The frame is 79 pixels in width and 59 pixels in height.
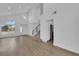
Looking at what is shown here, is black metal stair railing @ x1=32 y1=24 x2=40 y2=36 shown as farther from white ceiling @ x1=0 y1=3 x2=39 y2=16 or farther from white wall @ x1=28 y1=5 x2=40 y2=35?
white ceiling @ x1=0 y1=3 x2=39 y2=16

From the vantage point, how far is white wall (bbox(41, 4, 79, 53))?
2869 millimetres

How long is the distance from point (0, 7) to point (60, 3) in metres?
1.31

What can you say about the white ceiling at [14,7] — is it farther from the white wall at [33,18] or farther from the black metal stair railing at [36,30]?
the black metal stair railing at [36,30]

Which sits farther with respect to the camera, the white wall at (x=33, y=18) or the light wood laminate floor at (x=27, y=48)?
the white wall at (x=33, y=18)

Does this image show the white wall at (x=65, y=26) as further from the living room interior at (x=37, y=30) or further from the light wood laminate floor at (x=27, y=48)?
the light wood laminate floor at (x=27, y=48)

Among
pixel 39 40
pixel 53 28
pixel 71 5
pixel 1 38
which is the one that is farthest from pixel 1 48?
pixel 71 5

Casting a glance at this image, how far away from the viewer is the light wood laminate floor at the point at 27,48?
9.10ft

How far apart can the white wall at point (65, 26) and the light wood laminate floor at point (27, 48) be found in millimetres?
164

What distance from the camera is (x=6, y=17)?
2766 mm

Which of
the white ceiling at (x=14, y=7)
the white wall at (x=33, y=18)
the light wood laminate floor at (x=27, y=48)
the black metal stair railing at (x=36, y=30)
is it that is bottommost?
the light wood laminate floor at (x=27, y=48)

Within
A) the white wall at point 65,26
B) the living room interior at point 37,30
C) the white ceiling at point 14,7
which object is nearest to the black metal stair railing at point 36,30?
the living room interior at point 37,30

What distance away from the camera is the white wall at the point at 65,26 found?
2.87 m

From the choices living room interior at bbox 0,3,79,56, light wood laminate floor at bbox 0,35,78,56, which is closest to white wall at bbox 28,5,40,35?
living room interior at bbox 0,3,79,56

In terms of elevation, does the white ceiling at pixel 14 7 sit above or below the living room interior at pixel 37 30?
above
